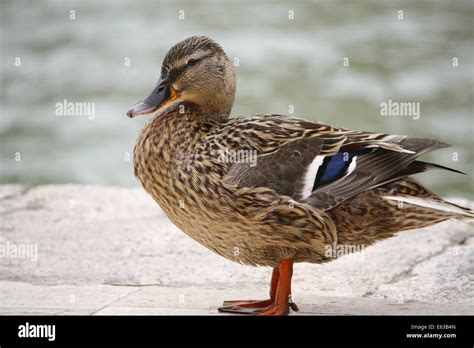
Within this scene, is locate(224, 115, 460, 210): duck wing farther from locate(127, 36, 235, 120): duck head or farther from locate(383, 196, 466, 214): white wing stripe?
locate(127, 36, 235, 120): duck head

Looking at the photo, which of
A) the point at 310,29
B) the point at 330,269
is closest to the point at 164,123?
the point at 330,269

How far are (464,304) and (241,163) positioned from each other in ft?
4.00

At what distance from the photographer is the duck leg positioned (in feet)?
12.7

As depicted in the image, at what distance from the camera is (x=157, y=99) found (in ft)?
13.6

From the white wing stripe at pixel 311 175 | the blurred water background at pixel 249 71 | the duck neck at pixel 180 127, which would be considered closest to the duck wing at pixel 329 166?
the white wing stripe at pixel 311 175

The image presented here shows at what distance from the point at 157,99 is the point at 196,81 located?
0.21 metres

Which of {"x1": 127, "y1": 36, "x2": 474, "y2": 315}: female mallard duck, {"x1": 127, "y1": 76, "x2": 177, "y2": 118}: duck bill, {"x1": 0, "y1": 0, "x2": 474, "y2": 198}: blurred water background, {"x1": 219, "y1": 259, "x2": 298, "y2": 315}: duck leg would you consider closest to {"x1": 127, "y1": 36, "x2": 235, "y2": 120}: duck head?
{"x1": 127, "y1": 76, "x2": 177, "y2": 118}: duck bill

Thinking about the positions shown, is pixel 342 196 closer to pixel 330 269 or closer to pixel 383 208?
pixel 383 208

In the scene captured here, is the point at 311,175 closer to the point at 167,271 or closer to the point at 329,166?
the point at 329,166

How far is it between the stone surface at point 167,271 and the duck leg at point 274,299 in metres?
0.09

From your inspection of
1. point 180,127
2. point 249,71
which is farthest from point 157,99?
point 249,71

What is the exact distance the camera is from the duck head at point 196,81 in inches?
163

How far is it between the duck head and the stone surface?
878mm

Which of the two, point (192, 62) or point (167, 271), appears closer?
point (192, 62)
